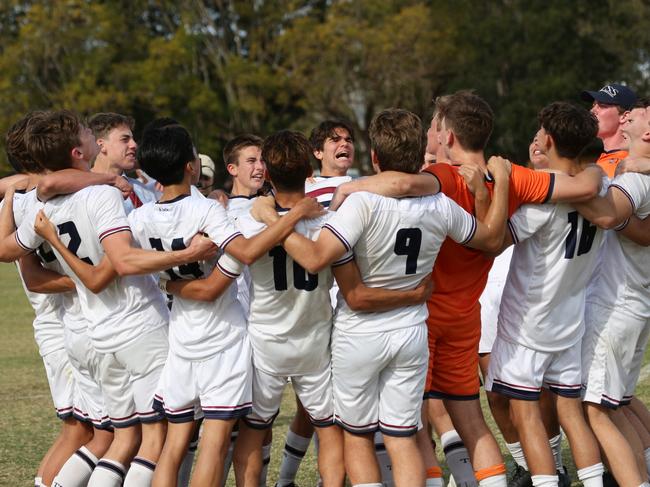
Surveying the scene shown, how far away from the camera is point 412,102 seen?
43969mm

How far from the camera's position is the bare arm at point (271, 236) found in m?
5.00

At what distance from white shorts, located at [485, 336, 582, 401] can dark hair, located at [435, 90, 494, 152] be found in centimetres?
119

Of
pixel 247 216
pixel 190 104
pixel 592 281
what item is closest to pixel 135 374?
pixel 247 216

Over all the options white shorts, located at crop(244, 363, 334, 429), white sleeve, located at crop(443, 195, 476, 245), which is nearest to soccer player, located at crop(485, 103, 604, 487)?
white sleeve, located at crop(443, 195, 476, 245)

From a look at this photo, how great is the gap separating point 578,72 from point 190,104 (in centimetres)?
1737

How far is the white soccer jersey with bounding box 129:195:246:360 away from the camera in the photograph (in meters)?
5.20

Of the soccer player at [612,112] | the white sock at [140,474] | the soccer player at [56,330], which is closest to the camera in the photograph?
the white sock at [140,474]

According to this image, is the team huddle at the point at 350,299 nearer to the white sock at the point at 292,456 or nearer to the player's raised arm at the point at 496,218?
the player's raised arm at the point at 496,218

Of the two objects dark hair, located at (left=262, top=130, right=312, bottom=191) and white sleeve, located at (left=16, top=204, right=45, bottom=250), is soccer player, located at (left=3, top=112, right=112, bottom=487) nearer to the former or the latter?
white sleeve, located at (left=16, top=204, right=45, bottom=250)

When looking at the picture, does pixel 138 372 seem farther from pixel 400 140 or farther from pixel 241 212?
pixel 400 140

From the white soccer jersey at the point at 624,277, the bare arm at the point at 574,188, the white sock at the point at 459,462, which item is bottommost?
the white sock at the point at 459,462

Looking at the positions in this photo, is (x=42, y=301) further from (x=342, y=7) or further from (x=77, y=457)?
(x=342, y=7)

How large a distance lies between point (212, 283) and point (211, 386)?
1.80ft

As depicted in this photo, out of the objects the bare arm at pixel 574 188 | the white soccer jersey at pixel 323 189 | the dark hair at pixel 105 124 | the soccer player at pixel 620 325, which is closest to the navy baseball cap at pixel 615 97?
the soccer player at pixel 620 325
